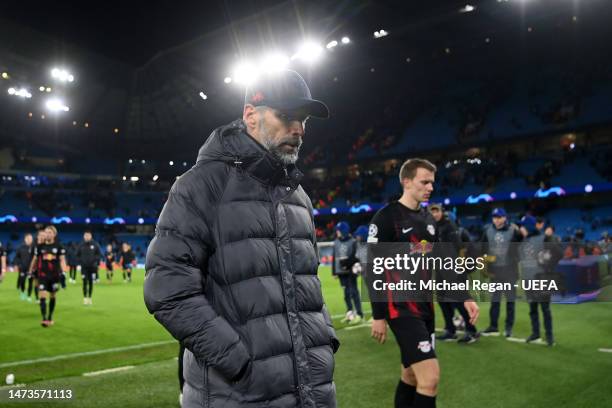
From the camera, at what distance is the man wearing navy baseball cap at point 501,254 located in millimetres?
8641

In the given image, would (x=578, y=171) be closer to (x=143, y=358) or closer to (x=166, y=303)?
(x=143, y=358)

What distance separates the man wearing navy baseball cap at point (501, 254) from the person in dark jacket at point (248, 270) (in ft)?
23.4

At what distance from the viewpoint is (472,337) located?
886 cm

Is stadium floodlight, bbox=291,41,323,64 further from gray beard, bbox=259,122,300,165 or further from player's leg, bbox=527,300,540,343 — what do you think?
gray beard, bbox=259,122,300,165

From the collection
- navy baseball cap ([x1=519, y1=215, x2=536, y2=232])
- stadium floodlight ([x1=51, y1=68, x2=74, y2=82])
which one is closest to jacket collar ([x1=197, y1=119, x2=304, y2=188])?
navy baseball cap ([x1=519, y1=215, x2=536, y2=232])

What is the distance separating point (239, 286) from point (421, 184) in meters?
3.15

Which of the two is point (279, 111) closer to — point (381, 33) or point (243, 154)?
point (243, 154)

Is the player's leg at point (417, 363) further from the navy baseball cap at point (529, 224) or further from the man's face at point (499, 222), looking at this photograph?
the navy baseball cap at point (529, 224)

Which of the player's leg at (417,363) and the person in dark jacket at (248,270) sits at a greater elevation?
the person in dark jacket at (248,270)

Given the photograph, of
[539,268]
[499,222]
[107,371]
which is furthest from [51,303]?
[539,268]

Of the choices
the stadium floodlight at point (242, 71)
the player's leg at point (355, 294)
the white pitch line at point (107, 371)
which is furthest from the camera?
the stadium floodlight at point (242, 71)

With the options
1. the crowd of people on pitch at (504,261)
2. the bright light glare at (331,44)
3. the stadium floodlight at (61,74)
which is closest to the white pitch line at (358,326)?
the crowd of people on pitch at (504,261)

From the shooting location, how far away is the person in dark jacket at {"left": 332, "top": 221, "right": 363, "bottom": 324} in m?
11.7

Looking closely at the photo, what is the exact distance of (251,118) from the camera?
2260 mm
